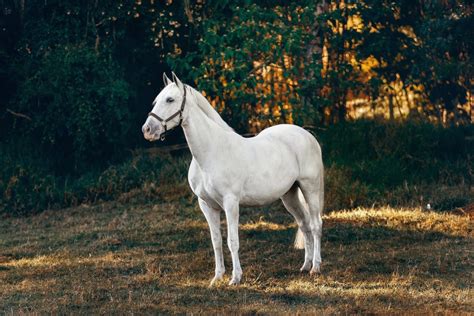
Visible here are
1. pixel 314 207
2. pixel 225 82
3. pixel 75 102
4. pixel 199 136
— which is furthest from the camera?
pixel 225 82

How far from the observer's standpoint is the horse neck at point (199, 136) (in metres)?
7.25

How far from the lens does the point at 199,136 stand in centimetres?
728

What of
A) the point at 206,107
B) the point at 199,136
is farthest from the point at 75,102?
the point at 199,136

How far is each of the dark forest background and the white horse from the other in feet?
14.6

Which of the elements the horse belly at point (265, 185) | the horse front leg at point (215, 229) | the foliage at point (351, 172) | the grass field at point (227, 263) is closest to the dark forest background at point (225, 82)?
the foliage at point (351, 172)

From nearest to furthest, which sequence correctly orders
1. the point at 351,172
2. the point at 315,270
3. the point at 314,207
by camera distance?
the point at 315,270 → the point at 314,207 → the point at 351,172

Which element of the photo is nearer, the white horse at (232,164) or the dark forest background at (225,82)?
the white horse at (232,164)

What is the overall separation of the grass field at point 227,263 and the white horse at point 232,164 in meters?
0.49

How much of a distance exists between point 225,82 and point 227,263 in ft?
20.4

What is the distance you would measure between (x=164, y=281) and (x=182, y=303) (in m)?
1.01

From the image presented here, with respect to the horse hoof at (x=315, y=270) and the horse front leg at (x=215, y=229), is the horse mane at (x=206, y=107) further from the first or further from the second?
the horse hoof at (x=315, y=270)

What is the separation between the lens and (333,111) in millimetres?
14875

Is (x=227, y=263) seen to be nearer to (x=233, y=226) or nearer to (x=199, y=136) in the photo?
(x=233, y=226)

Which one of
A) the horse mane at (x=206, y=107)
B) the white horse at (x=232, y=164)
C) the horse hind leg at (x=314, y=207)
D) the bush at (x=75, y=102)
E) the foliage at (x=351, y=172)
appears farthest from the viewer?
the bush at (x=75, y=102)
